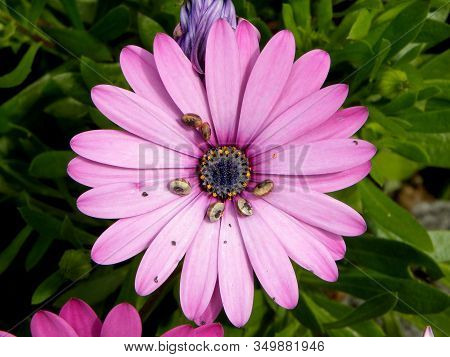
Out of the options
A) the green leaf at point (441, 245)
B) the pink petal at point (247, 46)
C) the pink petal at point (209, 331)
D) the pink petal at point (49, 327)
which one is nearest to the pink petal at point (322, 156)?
the pink petal at point (247, 46)

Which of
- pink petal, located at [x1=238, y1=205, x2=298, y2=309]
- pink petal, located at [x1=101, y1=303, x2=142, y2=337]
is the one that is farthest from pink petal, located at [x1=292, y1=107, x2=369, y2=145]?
pink petal, located at [x1=101, y1=303, x2=142, y2=337]

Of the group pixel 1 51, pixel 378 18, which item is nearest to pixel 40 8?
pixel 1 51

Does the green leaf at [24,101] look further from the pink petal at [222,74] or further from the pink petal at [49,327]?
the pink petal at [49,327]

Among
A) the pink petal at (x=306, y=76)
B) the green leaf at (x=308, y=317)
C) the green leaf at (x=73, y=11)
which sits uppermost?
the pink petal at (x=306, y=76)

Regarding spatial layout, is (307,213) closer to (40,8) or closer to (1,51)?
(40,8)

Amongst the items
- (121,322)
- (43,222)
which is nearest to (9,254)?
(43,222)

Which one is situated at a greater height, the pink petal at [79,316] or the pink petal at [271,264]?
the pink petal at [271,264]
